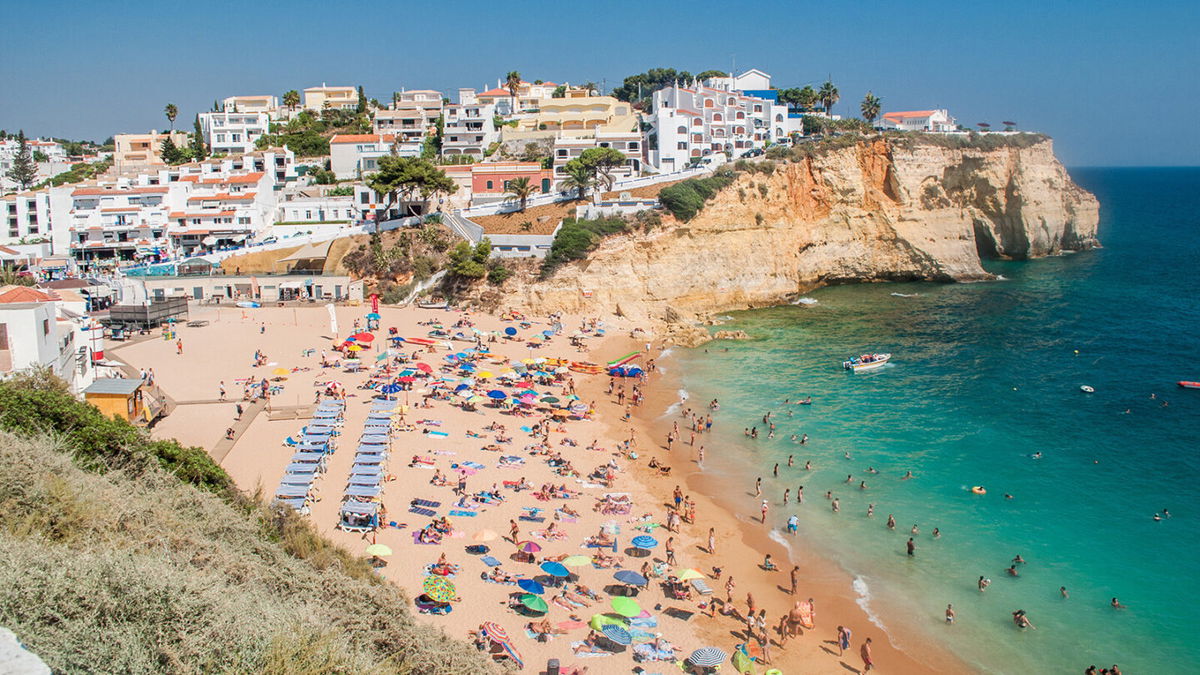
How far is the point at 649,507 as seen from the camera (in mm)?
23859

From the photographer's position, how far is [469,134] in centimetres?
7200

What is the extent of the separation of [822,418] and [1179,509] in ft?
37.9

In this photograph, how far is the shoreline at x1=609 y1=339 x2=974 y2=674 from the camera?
17141 millimetres

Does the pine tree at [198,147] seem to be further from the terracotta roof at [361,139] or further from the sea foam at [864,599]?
the sea foam at [864,599]

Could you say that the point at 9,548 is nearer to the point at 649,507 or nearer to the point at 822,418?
the point at 649,507

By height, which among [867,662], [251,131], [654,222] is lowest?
[867,662]

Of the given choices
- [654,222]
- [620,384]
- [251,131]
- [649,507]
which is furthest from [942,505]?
[251,131]

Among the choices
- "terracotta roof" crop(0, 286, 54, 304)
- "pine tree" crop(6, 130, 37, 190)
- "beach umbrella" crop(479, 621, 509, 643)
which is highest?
"pine tree" crop(6, 130, 37, 190)

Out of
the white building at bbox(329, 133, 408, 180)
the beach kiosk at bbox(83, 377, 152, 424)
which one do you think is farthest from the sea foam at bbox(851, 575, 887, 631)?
the white building at bbox(329, 133, 408, 180)

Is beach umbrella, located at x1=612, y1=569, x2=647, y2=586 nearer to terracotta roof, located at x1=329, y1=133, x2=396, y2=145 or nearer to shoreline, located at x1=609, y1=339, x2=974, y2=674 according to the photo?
shoreline, located at x1=609, y1=339, x2=974, y2=674

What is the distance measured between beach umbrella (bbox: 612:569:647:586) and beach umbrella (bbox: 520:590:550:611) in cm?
194

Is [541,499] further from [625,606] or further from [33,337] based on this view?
[33,337]

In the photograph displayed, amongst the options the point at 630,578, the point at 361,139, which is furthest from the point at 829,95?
the point at 630,578

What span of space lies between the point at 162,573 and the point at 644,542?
44.0ft
